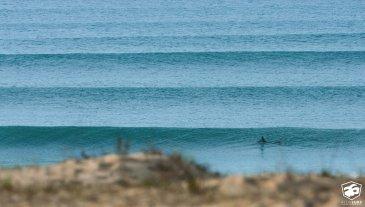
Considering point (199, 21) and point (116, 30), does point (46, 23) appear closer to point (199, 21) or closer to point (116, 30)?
point (116, 30)

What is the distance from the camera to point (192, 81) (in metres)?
34.8

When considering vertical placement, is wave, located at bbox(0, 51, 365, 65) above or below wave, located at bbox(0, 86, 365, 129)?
above

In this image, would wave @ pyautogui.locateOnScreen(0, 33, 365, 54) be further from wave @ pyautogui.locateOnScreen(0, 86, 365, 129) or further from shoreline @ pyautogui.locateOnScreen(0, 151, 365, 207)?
shoreline @ pyautogui.locateOnScreen(0, 151, 365, 207)

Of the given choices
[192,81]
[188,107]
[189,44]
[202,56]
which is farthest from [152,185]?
[189,44]

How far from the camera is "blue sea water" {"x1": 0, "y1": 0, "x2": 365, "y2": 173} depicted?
2638 centimetres

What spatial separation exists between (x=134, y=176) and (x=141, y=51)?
2911cm

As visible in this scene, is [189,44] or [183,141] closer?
[183,141]

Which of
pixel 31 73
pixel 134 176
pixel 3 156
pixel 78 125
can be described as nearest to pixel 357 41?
pixel 31 73

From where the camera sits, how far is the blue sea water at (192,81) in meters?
26.4

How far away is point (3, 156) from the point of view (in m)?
25.4

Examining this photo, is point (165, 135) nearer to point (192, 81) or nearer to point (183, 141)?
point (183, 141)

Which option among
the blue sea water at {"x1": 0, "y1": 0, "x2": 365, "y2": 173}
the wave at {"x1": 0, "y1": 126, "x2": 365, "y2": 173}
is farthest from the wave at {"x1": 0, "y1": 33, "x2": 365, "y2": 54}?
the wave at {"x1": 0, "y1": 126, "x2": 365, "y2": 173}

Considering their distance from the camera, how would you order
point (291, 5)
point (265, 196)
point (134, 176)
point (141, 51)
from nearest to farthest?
point (265, 196), point (134, 176), point (141, 51), point (291, 5)

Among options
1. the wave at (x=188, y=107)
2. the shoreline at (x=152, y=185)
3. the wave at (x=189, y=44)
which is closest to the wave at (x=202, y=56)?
the wave at (x=189, y=44)
